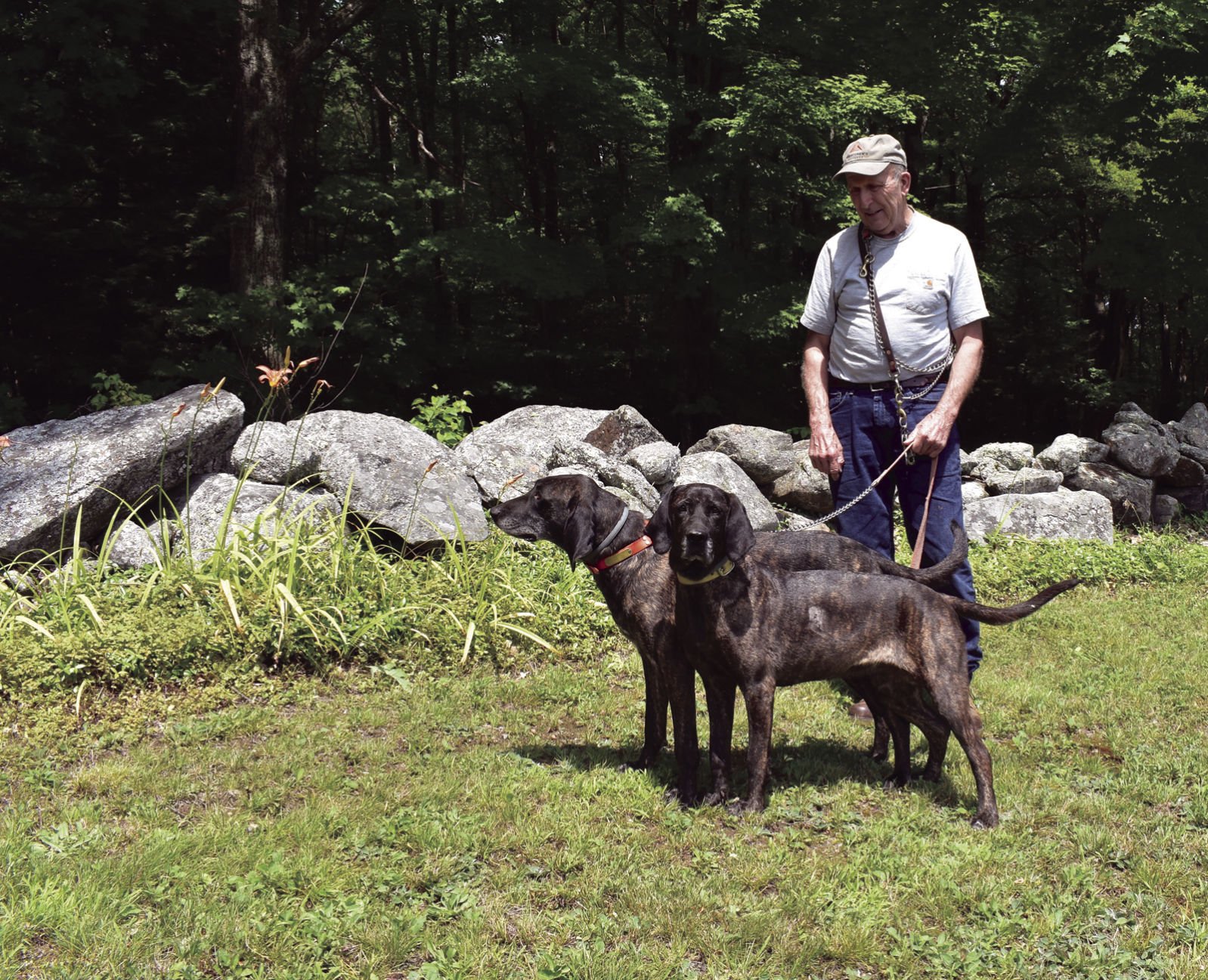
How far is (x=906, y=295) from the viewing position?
4656mm

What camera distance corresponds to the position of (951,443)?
16.2ft

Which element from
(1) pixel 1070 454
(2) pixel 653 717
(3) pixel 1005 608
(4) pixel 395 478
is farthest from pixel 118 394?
(1) pixel 1070 454

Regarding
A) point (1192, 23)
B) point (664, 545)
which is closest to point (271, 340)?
point (664, 545)

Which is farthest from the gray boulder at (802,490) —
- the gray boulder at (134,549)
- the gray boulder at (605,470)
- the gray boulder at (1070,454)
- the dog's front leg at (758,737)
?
the dog's front leg at (758,737)

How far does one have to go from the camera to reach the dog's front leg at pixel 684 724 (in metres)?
4.02

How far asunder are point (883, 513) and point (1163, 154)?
9159mm

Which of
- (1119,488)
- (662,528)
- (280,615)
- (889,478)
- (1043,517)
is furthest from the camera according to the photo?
(1119,488)

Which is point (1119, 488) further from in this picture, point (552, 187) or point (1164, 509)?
point (552, 187)

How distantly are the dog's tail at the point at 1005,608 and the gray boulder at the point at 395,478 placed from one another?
3689 millimetres

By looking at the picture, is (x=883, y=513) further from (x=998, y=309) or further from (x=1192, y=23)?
(x=998, y=309)

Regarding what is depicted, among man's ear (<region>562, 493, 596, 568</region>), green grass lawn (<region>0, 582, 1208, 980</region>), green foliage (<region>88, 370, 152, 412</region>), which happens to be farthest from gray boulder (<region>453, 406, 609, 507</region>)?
man's ear (<region>562, 493, 596, 568</region>)

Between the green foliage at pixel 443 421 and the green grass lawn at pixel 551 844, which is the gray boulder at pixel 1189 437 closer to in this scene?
the green grass lawn at pixel 551 844

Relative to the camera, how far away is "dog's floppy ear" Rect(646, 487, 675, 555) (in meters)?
3.78

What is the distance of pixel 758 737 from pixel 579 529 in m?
1.08
